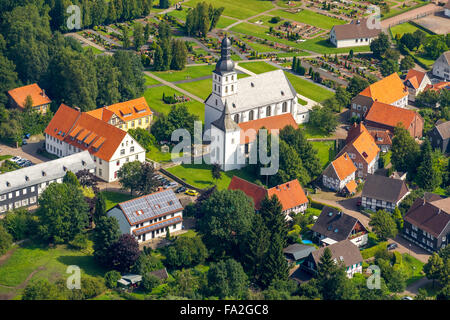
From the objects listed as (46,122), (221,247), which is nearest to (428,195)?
(221,247)

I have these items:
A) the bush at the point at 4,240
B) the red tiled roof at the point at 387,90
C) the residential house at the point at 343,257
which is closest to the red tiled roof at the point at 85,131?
the bush at the point at 4,240

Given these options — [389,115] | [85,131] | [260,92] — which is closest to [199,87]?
[260,92]

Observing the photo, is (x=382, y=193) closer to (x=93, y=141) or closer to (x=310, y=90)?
(x=93, y=141)

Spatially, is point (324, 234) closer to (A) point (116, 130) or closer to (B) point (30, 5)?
(A) point (116, 130)

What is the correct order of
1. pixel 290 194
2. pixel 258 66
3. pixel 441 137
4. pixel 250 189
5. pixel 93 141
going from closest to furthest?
pixel 250 189
pixel 290 194
pixel 93 141
pixel 441 137
pixel 258 66

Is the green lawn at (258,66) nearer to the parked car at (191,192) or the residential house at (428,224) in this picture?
the parked car at (191,192)
